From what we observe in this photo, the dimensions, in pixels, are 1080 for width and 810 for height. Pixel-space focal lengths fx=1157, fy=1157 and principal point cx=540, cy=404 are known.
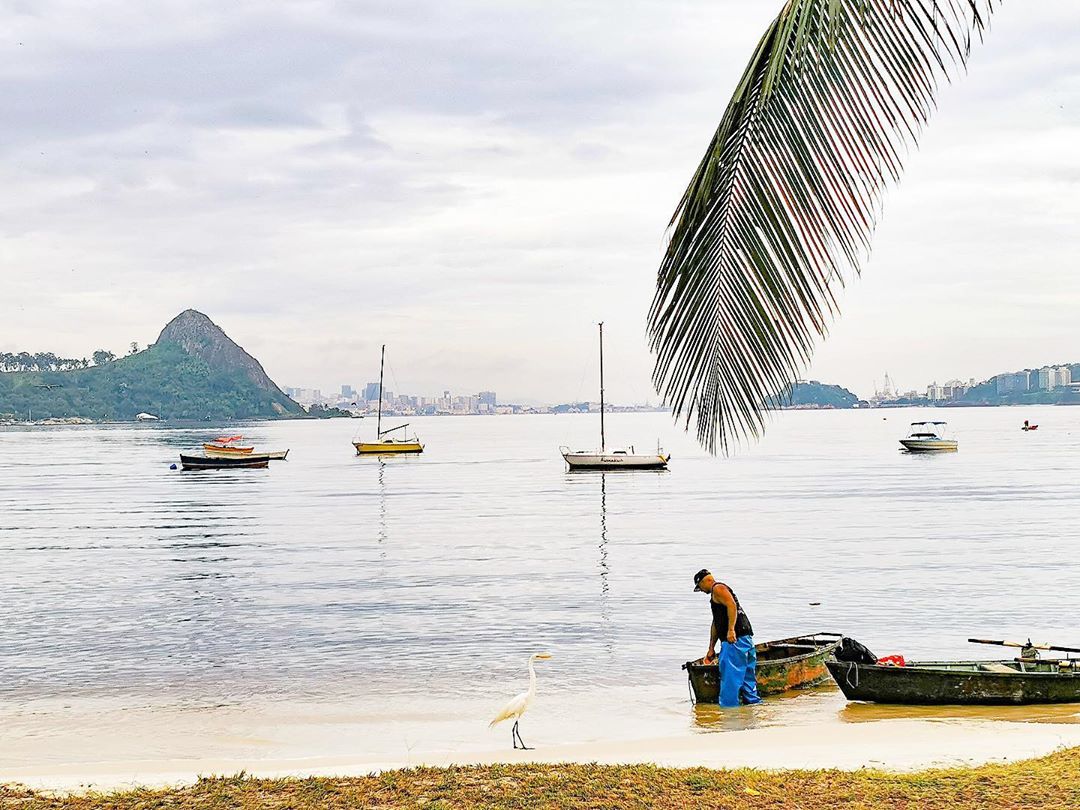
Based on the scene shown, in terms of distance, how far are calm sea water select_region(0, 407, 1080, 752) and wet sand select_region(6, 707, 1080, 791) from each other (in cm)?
211

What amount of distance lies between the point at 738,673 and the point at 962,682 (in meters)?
3.27

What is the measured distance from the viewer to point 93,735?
1820 cm

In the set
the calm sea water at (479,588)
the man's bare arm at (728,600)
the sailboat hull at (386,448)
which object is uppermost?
the man's bare arm at (728,600)

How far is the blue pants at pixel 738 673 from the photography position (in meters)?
17.7

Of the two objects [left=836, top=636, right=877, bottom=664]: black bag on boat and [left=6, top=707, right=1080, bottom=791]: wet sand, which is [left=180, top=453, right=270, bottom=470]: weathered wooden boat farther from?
[left=836, top=636, right=877, bottom=664]: black bag on boat

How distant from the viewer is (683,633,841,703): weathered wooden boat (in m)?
18.1

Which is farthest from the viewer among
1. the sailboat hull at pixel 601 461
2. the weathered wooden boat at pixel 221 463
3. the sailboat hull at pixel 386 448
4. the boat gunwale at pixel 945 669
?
the sailboat hull at pixel 386 448

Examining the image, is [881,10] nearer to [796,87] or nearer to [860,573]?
[796,87]

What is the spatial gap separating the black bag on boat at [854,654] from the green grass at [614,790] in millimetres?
7220

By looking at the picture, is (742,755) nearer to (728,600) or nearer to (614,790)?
(614,790)

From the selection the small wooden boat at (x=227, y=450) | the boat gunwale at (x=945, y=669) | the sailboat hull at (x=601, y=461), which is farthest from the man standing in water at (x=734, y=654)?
the small wooden boat at (x=227, y=450)

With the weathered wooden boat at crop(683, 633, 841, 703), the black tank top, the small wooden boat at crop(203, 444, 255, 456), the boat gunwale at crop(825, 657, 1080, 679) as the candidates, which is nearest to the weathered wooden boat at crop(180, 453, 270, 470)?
the small wooden boat at crop(203, 444, 255, 456)

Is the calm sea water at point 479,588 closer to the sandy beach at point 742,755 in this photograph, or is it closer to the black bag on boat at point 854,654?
the black bag on boat at point 854,654

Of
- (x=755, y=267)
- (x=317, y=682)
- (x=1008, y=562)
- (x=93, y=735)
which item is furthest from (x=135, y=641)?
(x=1008, y=562)
